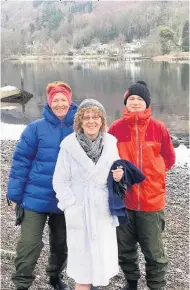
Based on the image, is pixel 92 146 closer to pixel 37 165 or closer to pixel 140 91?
pixel 37 165

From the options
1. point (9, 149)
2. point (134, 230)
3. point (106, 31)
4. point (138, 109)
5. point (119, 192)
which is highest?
point (106, 31)

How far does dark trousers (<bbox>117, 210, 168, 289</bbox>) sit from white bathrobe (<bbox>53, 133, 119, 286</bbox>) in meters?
0.45

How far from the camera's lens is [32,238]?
339cm

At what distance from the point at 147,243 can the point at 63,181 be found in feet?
3.26

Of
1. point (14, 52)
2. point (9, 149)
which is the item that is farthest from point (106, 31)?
point (9, 149)

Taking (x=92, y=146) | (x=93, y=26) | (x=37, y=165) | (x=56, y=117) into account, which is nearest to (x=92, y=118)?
(x=92, y=146)

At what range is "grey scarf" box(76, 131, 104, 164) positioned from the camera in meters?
3.12

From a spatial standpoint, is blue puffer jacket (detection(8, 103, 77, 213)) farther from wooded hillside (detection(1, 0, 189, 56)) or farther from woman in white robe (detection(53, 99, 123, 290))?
wooded hillside (detection(1, 0, 189, 56))

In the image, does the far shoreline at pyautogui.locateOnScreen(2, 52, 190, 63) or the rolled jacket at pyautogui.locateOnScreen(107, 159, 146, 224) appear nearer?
the rolled jacket at pyautogui.locateOnScreen(107, 159, 146, 224)

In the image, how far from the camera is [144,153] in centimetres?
345

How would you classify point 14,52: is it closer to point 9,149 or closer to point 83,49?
point 83,49

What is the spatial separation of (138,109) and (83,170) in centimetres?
79

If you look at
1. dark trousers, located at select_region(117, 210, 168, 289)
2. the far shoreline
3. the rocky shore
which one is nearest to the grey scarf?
dark trousers, located at select_region(117, 210, 168, 289)

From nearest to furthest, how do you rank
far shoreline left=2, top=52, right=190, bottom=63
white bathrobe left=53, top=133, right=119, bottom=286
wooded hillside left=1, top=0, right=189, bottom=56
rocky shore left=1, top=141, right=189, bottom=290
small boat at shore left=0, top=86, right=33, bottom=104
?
white bathrobe left=53, top=133, right=119, bottom=286
rocky shore left=1, top=141, right=189, bottom=290
small boat at shore left=0, top=86, right=33, bottom=104
far shoreline left=2, top=52, right=190, bottom=63
wooded hillside left=1, top=0, right=189, bottom=56
